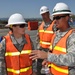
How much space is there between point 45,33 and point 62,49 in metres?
4.29

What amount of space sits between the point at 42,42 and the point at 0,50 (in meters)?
3.73

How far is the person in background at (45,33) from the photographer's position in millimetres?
8680

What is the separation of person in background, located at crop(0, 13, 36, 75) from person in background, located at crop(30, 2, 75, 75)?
0.67 m

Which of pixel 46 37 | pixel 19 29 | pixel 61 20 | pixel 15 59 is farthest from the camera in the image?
pixel 46 37

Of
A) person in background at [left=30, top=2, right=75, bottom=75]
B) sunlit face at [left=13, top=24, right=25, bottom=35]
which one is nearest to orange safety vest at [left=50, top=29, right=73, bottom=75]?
person in background at [left=30, top=2, right=75, bottom=75]

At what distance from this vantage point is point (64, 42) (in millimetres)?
4492

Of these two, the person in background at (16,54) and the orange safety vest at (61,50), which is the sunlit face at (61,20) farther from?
the person in background at (16,54)

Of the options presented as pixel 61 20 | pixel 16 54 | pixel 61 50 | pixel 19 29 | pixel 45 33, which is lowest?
pixel 45 33

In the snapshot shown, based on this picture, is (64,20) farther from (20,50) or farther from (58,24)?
(20,50)

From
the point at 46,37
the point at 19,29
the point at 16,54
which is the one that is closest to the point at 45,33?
the point at 46,37

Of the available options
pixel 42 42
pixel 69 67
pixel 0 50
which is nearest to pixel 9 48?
pixel 0 50

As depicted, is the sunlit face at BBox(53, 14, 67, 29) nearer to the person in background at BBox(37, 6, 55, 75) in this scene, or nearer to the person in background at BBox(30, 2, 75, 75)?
the person in background at BBox(30, 2, 75, 75)

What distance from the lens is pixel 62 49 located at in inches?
178

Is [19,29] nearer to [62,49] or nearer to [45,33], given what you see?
[62,49]
